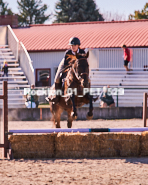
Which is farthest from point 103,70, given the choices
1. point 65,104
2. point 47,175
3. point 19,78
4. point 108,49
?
point 47,175

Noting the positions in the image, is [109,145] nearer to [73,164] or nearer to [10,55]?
[73,164]

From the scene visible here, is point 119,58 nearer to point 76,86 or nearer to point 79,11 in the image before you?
point 76,86

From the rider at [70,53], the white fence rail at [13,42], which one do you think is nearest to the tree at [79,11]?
the white fence rail at [13,42]

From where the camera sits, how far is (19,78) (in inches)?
956

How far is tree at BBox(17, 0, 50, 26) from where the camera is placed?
55.1 meters

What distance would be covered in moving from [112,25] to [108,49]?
5.30 metres

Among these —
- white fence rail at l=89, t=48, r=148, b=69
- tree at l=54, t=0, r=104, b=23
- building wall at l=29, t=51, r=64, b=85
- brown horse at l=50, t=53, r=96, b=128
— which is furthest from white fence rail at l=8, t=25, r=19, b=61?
tree at l=54, t=0, r=104, b=23

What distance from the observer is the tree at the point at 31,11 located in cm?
5509

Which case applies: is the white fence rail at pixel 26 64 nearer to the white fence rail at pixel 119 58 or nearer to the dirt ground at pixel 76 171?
the white fence rail at pixel 119 58

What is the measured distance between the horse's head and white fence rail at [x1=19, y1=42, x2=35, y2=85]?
13480 mm

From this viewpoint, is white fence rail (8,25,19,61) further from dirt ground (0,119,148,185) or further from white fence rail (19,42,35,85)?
dirt ground (0,119,148,185)

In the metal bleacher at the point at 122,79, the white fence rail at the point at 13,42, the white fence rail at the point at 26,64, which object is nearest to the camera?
the metal bleacher at the point at 122,79

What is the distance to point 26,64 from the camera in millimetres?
23812

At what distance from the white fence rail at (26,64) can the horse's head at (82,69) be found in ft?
44.2
